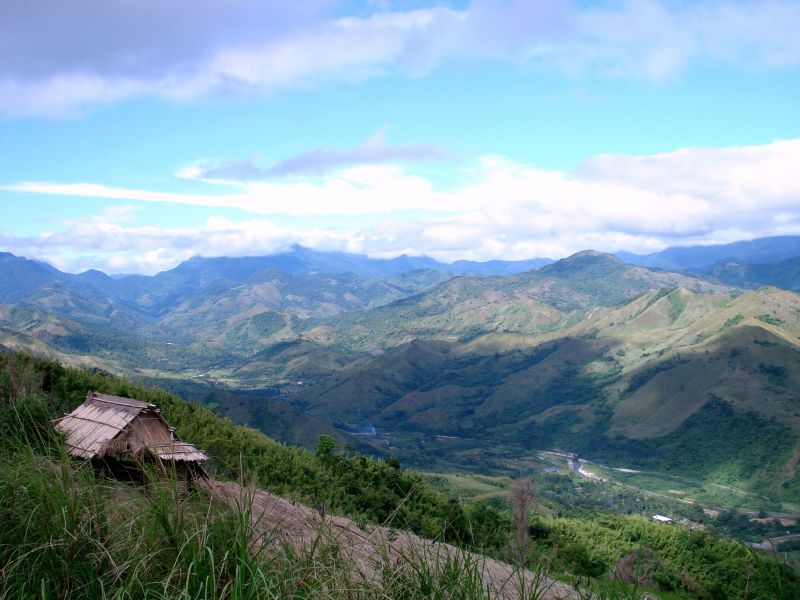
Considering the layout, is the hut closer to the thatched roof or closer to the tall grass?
the thatched roof

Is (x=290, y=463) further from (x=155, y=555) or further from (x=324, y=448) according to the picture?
(x=155, y=555)

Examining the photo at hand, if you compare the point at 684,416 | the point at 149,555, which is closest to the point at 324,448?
the point at 149,555

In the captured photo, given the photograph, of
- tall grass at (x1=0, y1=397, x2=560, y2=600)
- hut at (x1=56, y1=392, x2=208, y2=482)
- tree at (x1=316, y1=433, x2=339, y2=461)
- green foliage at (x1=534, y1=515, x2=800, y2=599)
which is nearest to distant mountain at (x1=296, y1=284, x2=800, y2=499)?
green foliage at (x1=534, y1=515, x2=800, y2=599)

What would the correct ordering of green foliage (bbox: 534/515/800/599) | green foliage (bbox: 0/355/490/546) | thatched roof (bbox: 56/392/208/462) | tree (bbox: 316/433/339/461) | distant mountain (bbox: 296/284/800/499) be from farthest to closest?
1. distant mountain (bbox: 296/284/800/499)
2. tree (bbox: 316/433/339/461)
3. green foliage (bbox: 534/515/800/599)
4. green foliage (bbox: 0/355/490/546)
5. thatched roof (bbox: 56/392/208/462)

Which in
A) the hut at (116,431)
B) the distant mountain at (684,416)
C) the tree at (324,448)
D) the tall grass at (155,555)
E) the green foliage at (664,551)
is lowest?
the distant mountain at (684,416)

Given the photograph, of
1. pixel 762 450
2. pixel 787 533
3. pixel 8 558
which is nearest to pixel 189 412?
pixel 8 558

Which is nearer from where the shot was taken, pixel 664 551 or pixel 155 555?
pixel 155 555

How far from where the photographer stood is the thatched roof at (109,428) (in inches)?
468

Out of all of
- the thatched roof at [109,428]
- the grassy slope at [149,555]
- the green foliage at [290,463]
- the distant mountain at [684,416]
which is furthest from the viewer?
the distant mountain at [684,416]

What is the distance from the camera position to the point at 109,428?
42.6 ft

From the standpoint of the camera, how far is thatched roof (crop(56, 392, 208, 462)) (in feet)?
39.0

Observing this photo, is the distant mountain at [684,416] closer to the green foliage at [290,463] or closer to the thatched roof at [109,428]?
the green foliage at [290,463]

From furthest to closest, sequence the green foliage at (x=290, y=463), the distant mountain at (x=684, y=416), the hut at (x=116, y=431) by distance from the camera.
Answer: the distant mountain at (x=684, y=416) < the green foliage at (x=290, y=463) < the hut at (x=116, y=431)

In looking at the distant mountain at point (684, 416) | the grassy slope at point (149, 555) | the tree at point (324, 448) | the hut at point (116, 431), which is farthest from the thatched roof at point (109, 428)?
the distant mountain at point (684, 416)
